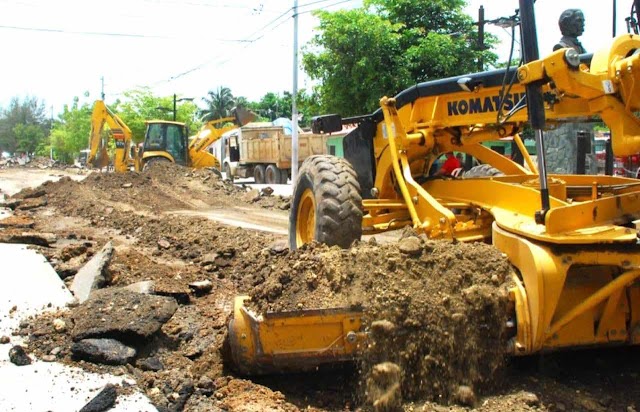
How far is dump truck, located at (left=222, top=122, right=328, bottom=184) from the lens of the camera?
29.2 meters

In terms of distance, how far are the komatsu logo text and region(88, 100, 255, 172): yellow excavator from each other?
17.7 metres

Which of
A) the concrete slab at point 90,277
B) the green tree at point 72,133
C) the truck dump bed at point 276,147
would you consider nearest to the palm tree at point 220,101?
the green tree at point 72,133

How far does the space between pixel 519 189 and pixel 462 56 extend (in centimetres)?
1550

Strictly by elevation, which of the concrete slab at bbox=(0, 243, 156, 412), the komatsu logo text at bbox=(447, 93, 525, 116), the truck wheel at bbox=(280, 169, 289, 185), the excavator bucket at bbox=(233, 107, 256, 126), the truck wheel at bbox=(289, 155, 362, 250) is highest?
the excavator bucket at bbox=(233, 107, 256, 126)

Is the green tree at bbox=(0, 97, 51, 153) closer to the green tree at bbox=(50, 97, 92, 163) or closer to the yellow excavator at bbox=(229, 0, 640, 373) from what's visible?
the green tree at bbox=(50, 97, 92, 163)

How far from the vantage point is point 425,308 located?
3924 mm

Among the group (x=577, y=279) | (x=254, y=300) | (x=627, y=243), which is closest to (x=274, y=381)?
(x=254, y=300)

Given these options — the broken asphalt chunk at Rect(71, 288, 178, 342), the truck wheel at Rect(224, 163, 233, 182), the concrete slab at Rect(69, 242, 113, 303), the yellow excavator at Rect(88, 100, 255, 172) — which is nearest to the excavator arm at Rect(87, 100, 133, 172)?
the yellow excavator at Rect(88, 100, 255, 172)

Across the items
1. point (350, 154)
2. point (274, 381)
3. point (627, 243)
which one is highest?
point (350, 154)

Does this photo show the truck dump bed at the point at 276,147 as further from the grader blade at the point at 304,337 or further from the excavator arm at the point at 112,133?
the grader blade at the point at 304,337

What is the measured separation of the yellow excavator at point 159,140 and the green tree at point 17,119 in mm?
78905

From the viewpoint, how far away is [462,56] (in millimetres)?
19328

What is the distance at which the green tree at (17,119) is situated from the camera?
98312mm

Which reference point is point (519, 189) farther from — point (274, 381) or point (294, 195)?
point (294, 195)
